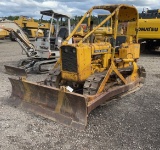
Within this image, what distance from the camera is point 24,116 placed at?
200 inches

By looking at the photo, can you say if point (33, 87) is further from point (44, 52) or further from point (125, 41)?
point (44, 52)

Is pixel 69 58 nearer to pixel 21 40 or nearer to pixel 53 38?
pixel 53 38

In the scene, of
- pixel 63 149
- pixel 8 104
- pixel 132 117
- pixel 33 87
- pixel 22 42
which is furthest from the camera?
pixel 22 42

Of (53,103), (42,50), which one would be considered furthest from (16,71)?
(53,103)

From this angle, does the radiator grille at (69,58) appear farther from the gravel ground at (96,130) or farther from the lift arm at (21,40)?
the lift arm at (21,40)

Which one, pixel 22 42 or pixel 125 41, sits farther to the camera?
pixel 22 42

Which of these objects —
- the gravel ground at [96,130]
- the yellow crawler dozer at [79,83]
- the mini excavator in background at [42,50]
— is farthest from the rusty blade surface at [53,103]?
the mini excavator in background at [42,50]

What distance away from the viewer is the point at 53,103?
5047mm

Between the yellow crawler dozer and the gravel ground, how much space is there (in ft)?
0.82

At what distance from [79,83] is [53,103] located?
2.73 feet

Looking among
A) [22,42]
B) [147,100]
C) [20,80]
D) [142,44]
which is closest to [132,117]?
[147,100]

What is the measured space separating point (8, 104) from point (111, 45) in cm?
274

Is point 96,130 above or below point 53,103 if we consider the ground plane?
below

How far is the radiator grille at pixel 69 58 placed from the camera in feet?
17.0
